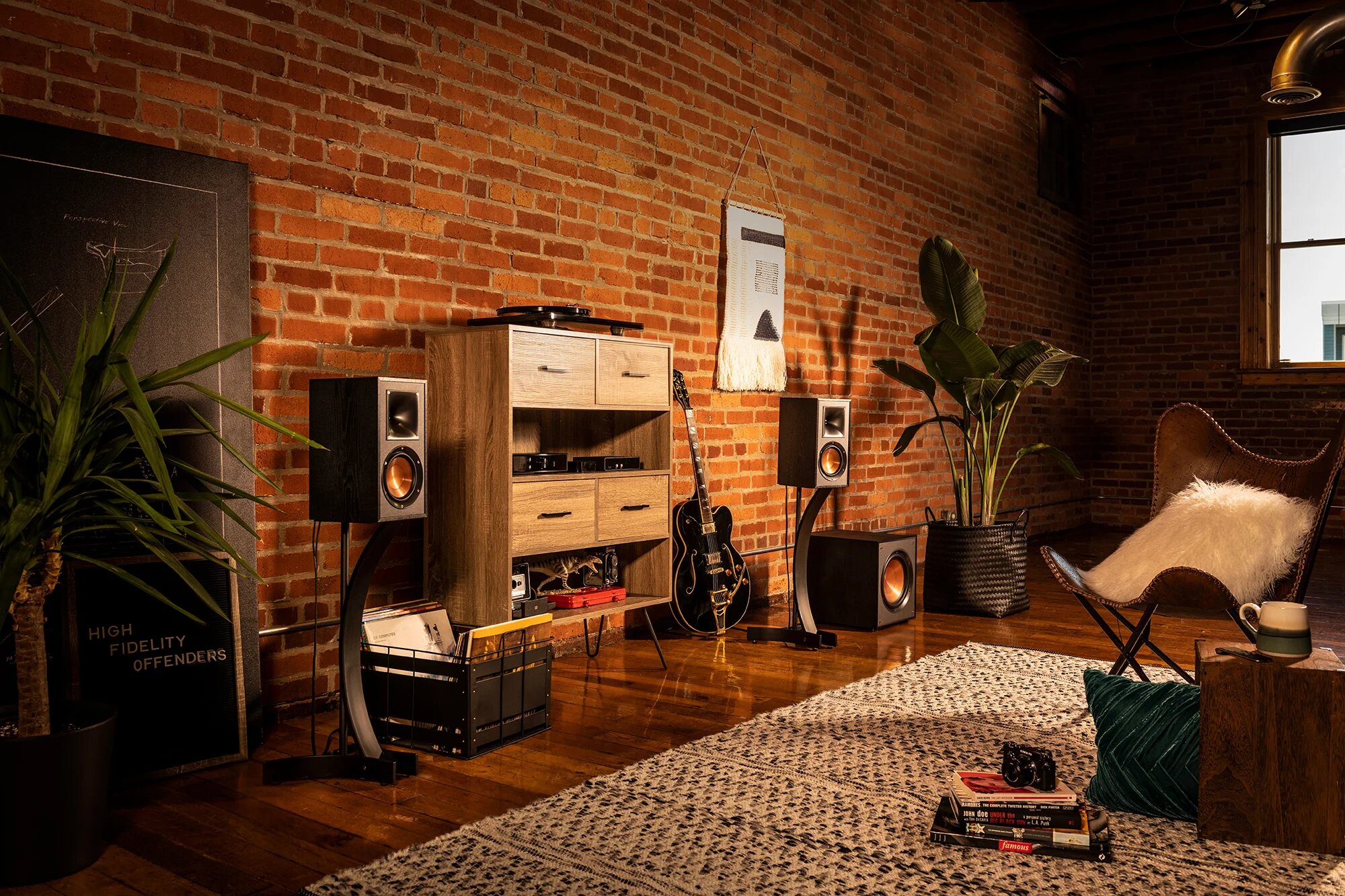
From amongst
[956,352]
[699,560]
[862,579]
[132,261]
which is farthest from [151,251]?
[956,352]

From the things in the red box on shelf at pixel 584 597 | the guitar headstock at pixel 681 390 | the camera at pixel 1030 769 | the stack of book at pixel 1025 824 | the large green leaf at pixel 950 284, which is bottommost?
the stack of book at pixel 1025 824

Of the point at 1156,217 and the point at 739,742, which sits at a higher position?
the point at 1156,217

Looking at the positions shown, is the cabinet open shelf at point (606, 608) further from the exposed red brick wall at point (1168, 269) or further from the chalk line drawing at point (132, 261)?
the exposed red brick wall at point (1168, 269)

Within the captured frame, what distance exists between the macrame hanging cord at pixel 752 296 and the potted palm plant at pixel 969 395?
64cm

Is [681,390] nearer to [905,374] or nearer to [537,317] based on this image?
[537,317]

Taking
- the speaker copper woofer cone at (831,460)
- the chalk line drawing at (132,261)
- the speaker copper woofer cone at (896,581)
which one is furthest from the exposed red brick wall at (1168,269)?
the chalk line drawing at (132,261)

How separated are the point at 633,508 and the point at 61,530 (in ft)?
6.39

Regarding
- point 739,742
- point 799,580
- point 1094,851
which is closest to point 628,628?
point 799,580

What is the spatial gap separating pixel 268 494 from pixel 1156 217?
7666 millimetres

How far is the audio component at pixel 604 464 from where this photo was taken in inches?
145

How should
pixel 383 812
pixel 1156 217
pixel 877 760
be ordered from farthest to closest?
pixel 1156 217, pixel 877 760, pixel 383 812

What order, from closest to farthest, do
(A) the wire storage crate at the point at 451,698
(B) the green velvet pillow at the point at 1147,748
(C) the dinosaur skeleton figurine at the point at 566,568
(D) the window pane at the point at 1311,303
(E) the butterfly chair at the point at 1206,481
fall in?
(B) the green velvet pillow at the point at 1147,748
(A) the wire storage crate at the point at 451,698
(E) the butterfly chair at the point at 1206,481
(C) the dinosaur skeleton figurine at the point at 566,568
(D) the window pane at the point at 1311,303

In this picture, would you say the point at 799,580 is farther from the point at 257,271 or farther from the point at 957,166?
the point at 957,166

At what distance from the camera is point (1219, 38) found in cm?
800
